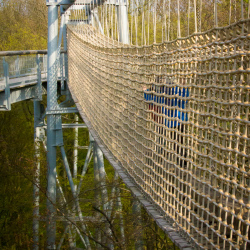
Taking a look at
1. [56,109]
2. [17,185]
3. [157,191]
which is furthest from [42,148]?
[157,191]

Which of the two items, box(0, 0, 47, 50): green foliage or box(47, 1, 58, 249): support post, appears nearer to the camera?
box(47, 1, 58, 249): support post

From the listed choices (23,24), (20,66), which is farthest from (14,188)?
(23,24)

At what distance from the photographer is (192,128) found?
186 centimetres

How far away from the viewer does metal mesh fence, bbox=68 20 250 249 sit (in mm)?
1459

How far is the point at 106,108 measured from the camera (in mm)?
4035

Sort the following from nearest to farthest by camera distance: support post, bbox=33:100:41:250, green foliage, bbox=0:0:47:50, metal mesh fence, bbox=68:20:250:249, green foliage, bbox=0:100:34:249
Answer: metal mesh fence, bbox=68:20:250:249
green foliage, bbox=0:100:34:249
support post, bbox=33:100:41:250
green foliage, bbox=0:0:47:50

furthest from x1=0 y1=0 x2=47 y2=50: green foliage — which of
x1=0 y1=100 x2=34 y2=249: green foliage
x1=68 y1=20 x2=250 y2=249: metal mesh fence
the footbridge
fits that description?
x1=68 y1=20 x2=250 y2=249: metal mesh fence

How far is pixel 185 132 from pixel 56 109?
18.9 ft

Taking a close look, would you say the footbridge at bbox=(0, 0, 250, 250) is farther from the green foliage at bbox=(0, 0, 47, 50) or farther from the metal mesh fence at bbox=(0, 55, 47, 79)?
the green foliage at bbox=(0, 0, 47, 50)

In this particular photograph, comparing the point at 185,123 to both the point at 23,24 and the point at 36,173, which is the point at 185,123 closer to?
the point at 36,173

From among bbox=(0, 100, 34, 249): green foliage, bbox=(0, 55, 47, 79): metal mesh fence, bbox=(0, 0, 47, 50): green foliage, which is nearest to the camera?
bbox=(0, 55, 47, 79): metal mesh fence

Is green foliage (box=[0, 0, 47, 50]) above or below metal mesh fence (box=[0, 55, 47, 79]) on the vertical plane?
above

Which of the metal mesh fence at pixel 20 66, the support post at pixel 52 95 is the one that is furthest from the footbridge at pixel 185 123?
the metal mesh fence at pixel 20 66

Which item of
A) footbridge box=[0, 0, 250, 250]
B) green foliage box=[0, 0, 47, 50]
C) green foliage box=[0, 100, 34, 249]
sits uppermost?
green foliage box=[0, 0, 47, 50]
